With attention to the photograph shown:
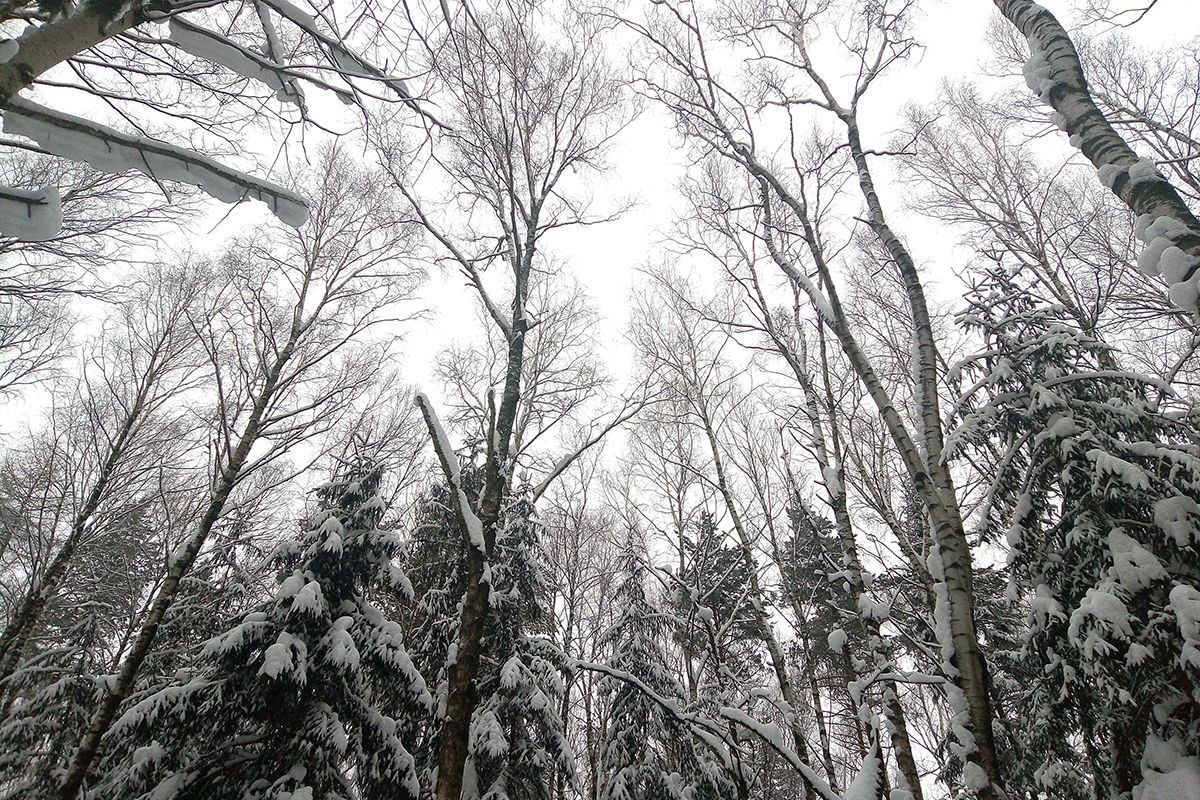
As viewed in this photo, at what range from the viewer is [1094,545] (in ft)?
12.5

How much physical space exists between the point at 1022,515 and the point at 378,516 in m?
6.46

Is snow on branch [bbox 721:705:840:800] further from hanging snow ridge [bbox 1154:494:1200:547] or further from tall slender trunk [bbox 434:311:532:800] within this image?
hanging snow ridge [bbox 1154:494:1200:547]

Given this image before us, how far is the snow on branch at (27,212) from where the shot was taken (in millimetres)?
2453

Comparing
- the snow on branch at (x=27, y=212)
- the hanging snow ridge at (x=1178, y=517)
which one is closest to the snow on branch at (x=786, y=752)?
the hanging snow ridge at (x=1178, y=517)

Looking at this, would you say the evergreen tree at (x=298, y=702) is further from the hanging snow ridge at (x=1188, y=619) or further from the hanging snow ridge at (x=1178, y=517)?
the hanging snow ridge at (x=1178, y=517)

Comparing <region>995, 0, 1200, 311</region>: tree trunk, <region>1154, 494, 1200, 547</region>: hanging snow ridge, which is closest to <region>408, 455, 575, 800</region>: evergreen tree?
<region>1154, 494, 1200, 547</region>: hanging snow ridge

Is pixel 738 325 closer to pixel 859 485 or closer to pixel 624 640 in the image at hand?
pixel 859 485

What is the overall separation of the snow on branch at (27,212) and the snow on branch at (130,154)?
247 millimetres

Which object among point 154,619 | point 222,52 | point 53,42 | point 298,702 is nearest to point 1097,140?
point 222,52

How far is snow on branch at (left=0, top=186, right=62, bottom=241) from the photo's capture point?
2.45 m

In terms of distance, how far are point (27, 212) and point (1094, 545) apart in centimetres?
645

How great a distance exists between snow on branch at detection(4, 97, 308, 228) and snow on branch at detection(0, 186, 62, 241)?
247 millimetres

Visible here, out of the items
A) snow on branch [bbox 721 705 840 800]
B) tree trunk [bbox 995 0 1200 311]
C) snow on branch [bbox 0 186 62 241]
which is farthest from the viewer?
snow on branch [bbox 721 705 840 800]

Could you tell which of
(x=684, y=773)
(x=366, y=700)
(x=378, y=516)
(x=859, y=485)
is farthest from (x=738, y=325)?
(x=684, y=773)
